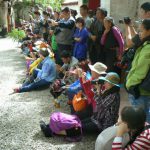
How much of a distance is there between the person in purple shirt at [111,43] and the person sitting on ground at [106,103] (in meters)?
1.73

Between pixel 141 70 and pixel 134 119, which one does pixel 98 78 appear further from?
pixel 134 119

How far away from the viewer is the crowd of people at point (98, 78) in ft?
12.0

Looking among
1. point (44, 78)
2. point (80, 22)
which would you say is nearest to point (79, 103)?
point (80, 22)

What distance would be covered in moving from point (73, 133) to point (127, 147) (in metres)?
1.68

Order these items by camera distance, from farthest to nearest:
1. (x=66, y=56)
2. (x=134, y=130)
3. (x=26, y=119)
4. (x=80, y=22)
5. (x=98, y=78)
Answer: (x=66, y=56)
(x=80, y=22)
(x=26, y=119)
(x=98, y=78)
(x=134, y=130)

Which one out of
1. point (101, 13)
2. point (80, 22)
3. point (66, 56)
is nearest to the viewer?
point (101, 13)

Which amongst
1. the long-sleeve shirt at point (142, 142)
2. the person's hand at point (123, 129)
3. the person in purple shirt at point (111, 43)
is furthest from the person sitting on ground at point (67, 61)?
the long-sleeve shirt at point (142, 142)

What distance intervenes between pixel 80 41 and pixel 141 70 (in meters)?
3.33

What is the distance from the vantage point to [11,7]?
80.4 ft

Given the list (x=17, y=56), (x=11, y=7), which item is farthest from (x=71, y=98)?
(x=11, y=7)

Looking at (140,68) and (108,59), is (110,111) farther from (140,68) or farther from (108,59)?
(108,59)

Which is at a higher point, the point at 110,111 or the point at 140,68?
the point at 140,68

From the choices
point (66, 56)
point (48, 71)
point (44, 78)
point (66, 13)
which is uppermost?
point (66, 13)

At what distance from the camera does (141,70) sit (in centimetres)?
397
